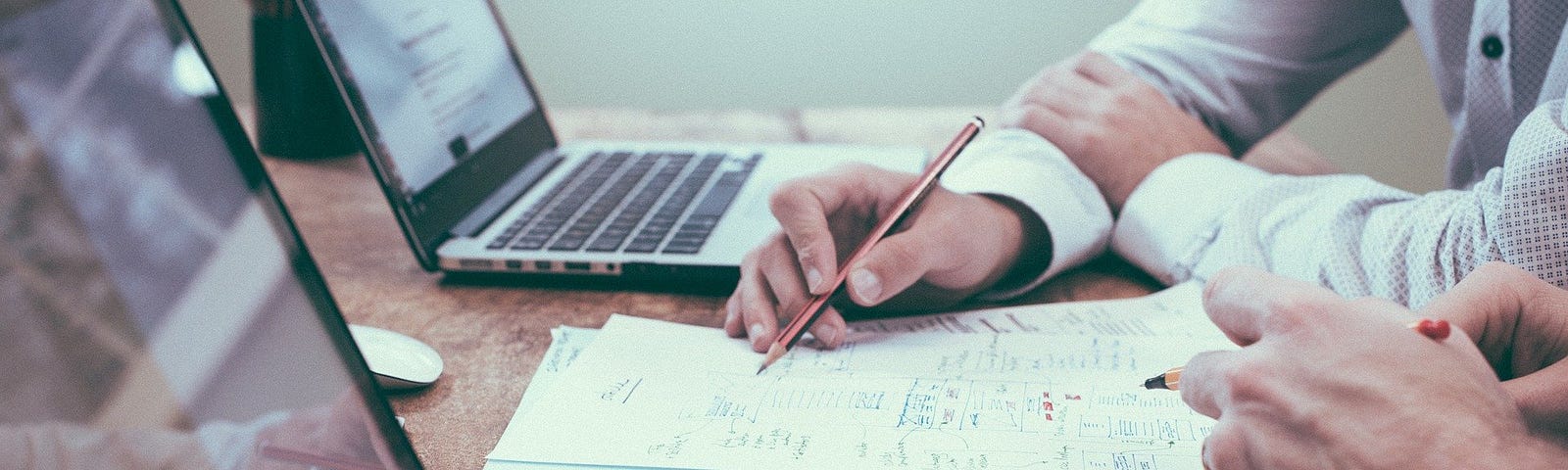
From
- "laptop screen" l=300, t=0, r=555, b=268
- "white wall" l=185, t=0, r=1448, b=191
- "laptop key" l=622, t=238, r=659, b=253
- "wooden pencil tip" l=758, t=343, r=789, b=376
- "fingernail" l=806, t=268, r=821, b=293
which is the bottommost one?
"white wall" l=185, t=0, r=1448, b=191

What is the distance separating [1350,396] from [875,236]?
0.29 m

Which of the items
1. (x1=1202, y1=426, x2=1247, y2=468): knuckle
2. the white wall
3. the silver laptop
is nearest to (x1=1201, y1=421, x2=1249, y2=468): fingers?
(x1=1202, y1=426, x2=1247, y2=468): knuckle

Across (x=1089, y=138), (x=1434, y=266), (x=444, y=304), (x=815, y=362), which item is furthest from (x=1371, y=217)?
(x=444, y=304)

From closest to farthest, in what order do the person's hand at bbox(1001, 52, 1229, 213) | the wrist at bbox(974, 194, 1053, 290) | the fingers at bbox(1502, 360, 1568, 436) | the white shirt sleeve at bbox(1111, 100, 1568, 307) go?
the fingers at bbox(1502, 360, 1568, 436), the white shirt sleeve at bbox(1111, 100, 1568, 307), the wrist at bbox(974, 194, 1053, 290), the person's hand at bbox(1001, 52, 1229, 213)

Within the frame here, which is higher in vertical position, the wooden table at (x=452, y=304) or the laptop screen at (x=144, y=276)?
the laptop screen at (x=144, y=276)

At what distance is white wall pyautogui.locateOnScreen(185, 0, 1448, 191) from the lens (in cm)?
193

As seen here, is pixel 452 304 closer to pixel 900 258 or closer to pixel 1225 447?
pixel 900 258

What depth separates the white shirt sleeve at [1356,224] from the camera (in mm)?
543

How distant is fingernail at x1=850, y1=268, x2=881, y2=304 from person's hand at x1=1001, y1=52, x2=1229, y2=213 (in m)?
0.30

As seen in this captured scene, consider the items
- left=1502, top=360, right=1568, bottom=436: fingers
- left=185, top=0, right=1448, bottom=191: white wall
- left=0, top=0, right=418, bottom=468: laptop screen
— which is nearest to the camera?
left=0, top=0, right=418, bottom=468: laptop screen

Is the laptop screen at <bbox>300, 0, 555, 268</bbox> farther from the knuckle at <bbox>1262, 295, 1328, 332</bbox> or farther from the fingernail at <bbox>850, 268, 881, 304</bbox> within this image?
the knuckle at <bbox>1262, 295, 1328, 332</bbox>

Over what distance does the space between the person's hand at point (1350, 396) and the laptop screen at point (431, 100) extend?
1.75 ft

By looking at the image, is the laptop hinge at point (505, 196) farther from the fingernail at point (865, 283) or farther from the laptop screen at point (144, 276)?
the laptop screen at point (144, 276)

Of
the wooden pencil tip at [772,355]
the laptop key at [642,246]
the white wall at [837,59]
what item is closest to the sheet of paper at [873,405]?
the wooden pencil tip at [772,355]
